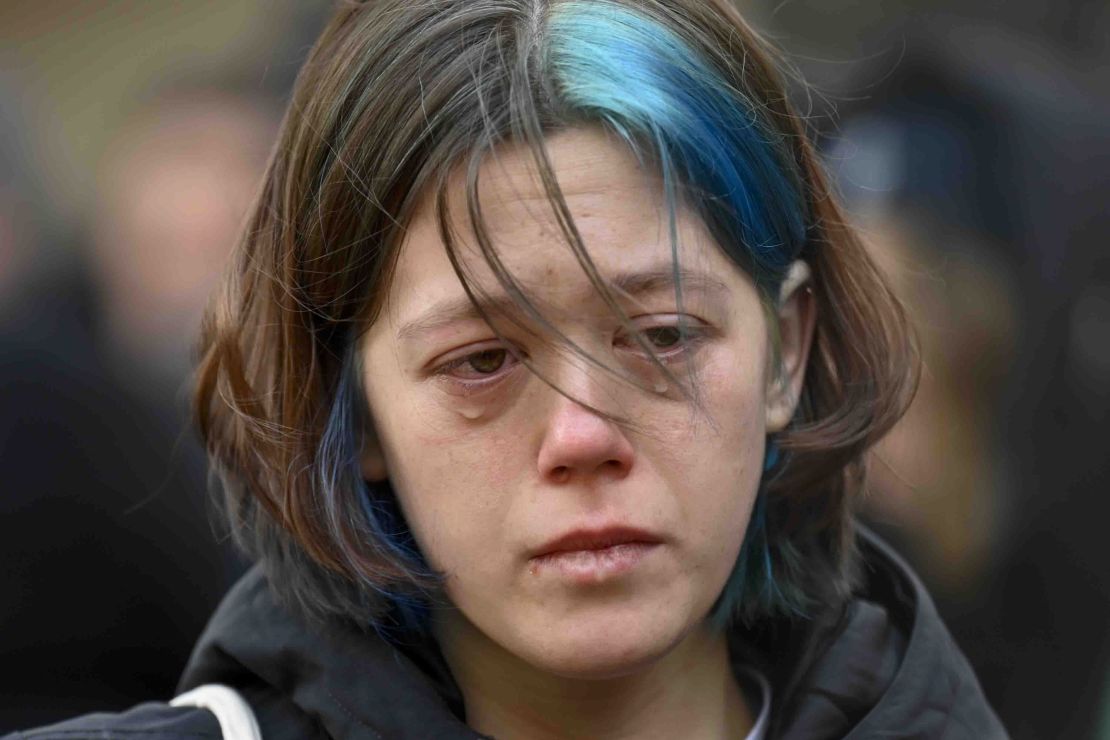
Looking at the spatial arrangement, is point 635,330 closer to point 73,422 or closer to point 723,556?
point 723,556

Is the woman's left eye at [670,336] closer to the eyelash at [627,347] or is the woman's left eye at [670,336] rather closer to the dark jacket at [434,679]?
the eyelash at [627,347]

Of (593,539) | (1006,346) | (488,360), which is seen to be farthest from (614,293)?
(1006,346)

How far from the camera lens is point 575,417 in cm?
185

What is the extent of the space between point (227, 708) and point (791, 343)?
89cm

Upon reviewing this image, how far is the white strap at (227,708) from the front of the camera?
6.72 feet

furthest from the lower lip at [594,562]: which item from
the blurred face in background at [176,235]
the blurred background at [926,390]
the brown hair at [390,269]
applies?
the blurred face in background at [176,235]

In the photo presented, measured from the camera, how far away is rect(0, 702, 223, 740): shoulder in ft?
6.64

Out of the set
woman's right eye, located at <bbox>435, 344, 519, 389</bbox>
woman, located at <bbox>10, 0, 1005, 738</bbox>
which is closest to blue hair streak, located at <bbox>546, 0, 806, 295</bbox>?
woman, located at <bbox>10, 0, 1005, 738</bbox>

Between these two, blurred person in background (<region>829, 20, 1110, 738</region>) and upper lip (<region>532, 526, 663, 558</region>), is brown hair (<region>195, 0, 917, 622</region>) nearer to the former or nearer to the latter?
upper lip (<region>532, 526, 663, 558</region>)

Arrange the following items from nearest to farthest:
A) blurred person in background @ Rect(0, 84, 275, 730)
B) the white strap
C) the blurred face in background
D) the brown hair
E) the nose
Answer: the nose < the brown hair < the white strap < blurred person in background @ Rect(0, 84, 275, 730) < the blurred face in background

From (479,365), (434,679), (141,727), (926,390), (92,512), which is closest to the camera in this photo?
(479,365)

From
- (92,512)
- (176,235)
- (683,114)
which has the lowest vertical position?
(92,512)

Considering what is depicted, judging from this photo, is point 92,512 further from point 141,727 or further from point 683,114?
point 683,114

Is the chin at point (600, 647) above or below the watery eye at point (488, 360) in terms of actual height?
below
